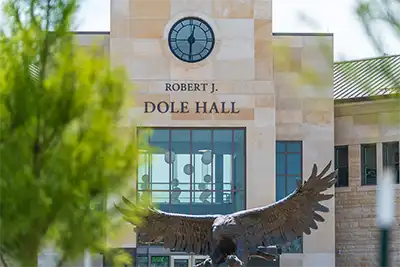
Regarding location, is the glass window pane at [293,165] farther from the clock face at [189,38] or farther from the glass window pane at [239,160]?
the clock face at [189,38]

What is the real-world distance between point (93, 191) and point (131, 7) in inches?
1182

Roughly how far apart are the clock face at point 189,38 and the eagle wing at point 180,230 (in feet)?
52.0

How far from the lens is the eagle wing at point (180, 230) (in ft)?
87.0

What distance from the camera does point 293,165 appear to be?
4375cm

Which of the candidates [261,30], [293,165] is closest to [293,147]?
[293,165]

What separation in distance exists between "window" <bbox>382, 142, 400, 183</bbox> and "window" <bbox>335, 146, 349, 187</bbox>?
1.52m

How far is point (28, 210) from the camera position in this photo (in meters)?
12.4

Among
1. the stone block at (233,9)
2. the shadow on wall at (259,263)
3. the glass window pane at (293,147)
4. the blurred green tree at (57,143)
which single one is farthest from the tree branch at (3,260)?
the glass window pane at (293,147)

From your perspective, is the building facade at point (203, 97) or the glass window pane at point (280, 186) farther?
the glass window pane at point (280, 186)

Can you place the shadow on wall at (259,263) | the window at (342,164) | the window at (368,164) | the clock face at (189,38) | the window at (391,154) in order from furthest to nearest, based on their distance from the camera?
the window at (342,164) < the window at (368,164) < the window at (391,154) < the clock face at (189,38) < the shadow on wall at (259,263)

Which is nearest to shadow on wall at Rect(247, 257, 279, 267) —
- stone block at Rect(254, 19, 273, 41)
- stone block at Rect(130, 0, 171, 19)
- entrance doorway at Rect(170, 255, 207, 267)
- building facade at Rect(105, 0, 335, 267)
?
building facade at Rect(105, 0, 335, 267)

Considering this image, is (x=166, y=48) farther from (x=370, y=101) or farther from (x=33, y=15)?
(x=33, y=15)

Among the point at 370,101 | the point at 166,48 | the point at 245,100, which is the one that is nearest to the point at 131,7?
the point at 166,48

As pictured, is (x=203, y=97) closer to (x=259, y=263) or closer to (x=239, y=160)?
(x=239, y=160)
